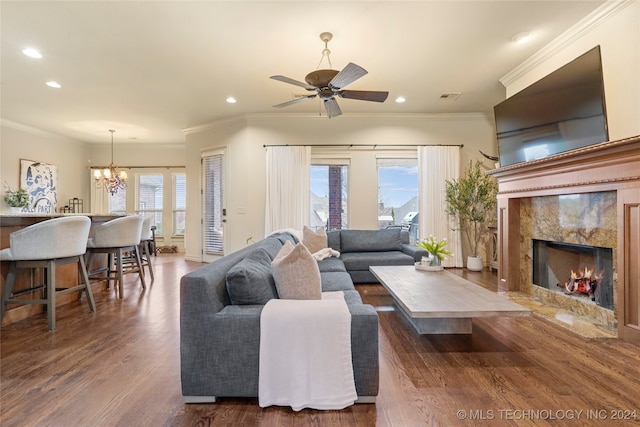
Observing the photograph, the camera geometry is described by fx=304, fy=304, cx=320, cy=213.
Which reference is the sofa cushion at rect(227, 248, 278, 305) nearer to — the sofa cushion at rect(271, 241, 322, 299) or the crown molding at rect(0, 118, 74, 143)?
the sofa cushion at rect(271, 241, 322, 299)

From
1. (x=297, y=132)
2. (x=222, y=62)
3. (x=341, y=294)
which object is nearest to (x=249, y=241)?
(x=297, y=132)

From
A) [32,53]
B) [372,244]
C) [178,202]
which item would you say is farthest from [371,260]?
[178,202]

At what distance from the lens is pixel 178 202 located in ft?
27.2

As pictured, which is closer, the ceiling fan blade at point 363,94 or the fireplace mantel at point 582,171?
the fireplace mantel at point 582,171

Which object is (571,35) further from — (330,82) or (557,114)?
(330,82)

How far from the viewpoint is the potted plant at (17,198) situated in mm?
6020

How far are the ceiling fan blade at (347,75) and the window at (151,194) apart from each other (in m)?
6.86

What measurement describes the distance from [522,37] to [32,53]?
5546 millimetres

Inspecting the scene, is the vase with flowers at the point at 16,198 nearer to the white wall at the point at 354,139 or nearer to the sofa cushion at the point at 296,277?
the white wall at the point at 354,139

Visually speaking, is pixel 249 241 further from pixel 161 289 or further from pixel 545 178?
pixel 545 178

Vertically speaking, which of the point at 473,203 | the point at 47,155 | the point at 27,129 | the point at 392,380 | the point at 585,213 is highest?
the point at 27,129

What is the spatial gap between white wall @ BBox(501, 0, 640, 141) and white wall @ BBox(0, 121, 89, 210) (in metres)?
9.32

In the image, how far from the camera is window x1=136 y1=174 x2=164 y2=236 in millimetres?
8273

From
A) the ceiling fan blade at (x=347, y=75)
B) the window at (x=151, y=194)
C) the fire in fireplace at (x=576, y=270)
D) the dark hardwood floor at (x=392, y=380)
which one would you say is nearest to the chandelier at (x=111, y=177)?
the window at (x=151, y=194)
